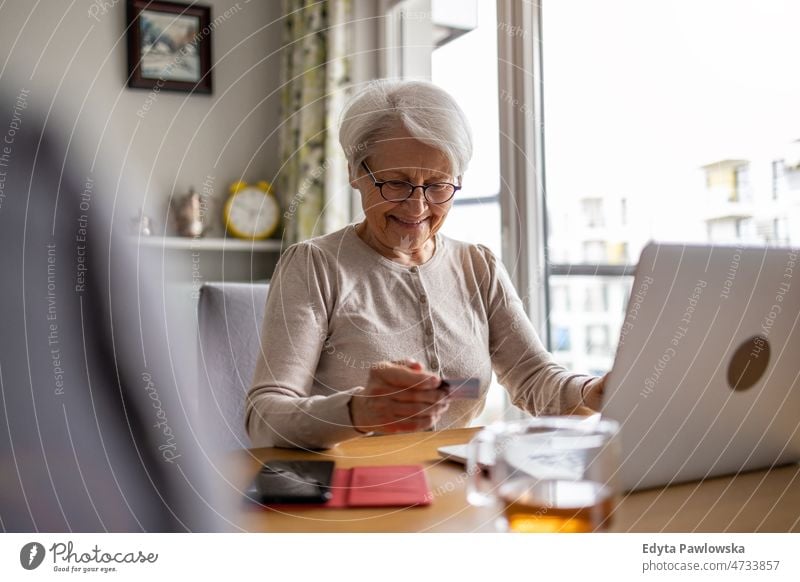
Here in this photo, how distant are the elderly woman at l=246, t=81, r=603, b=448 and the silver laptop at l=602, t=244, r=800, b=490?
23 centimetres

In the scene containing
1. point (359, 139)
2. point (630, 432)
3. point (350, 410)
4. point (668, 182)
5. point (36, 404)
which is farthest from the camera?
point (668, 182)

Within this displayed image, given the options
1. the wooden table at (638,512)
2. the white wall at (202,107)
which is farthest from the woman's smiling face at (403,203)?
the white wall at (202,107)

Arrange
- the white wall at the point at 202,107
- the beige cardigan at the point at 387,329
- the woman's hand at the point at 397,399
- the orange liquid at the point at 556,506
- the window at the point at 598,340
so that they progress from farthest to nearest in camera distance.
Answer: the white wall at the point at 202,107, the window at the point at 598,340, the beige cardigan at the point at 387,329, the woman's hand at the point at 397,399, the orange liquid at the point at 556,506

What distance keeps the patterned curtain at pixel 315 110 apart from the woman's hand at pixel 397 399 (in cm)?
115

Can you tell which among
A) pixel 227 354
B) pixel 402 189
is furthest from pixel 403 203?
pixel 227 354

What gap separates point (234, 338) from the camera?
1.00 meters

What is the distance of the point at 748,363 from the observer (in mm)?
593

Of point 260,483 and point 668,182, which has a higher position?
point 668,182

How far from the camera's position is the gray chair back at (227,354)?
984mm

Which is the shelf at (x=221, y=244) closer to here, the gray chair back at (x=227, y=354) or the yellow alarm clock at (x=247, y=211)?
the yellow alarm clock at (x=247, y=211)

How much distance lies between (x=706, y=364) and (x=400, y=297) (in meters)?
0.53
